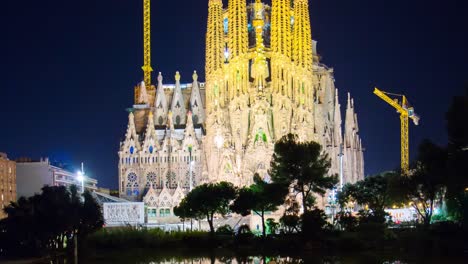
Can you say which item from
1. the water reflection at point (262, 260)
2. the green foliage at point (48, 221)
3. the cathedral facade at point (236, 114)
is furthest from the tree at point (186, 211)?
the cathedral facade at point (236, 114)

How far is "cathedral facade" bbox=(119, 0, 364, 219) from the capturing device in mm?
110875

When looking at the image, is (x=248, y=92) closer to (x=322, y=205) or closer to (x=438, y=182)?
(x=322, y=205)

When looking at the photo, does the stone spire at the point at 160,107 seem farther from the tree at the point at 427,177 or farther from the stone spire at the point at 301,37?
the tree at the point at 427,177

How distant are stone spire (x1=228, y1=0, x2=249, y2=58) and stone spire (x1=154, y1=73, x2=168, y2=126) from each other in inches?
950

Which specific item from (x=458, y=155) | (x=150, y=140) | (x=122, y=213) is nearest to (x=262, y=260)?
(x=458, y=155)

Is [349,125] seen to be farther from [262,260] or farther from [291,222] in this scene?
[262,260]

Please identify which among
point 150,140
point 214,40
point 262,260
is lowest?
point 262,260

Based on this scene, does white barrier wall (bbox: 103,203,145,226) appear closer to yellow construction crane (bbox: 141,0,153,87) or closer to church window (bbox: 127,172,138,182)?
church window (bbox: 127,172,138,182)

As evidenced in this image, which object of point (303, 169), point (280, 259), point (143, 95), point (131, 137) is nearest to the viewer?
point (280, 259)

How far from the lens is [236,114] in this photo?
371ft

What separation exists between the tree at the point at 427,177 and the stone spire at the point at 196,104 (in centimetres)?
6731

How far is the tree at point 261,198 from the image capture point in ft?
226

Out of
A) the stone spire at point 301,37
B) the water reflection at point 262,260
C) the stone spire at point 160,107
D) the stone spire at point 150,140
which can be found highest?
the stone spire at point 301,37

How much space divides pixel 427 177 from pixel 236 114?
2158 inches
